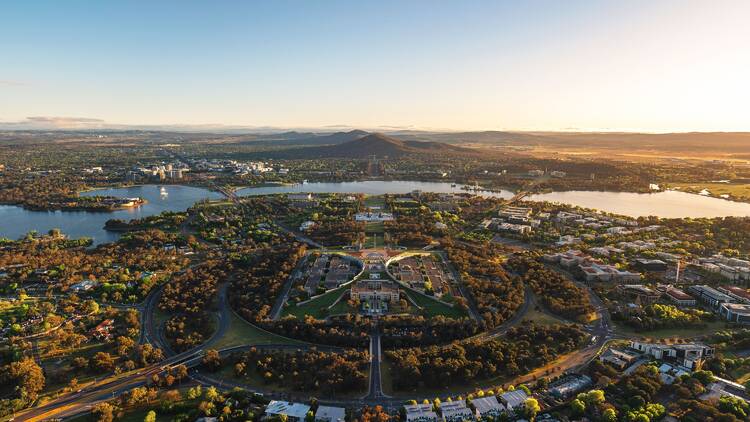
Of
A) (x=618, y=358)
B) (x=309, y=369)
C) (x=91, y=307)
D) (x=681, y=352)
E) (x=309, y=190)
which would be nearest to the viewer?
(x=309, y=369)

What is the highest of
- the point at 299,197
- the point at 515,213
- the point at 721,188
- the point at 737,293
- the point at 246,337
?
the point at 721,188

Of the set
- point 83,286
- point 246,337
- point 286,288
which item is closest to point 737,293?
point 286,288

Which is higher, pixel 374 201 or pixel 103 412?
pixel 374 201

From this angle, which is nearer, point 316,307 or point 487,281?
point 316,307

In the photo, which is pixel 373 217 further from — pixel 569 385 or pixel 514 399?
pixel 514 399

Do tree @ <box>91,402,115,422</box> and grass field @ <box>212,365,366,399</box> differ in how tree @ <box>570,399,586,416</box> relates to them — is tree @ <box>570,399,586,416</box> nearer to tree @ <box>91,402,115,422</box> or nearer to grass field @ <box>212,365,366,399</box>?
grass field @ <box>212,365,366,399</box>

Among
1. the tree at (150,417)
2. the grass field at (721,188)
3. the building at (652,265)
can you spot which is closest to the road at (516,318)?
the building at (652,265)
